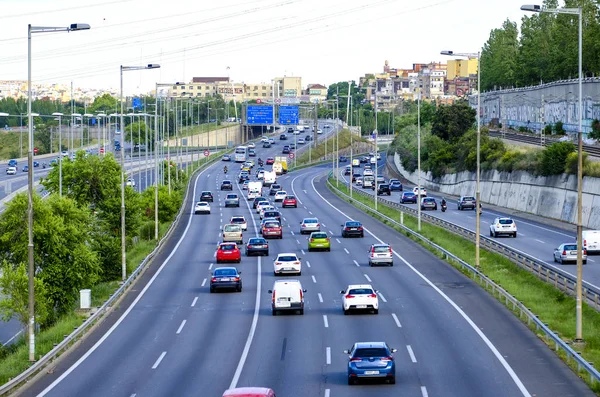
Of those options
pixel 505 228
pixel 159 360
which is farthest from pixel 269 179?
pixel 159 360

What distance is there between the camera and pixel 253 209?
4018 inches

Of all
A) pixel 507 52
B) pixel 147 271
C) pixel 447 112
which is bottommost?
pixel 147 271

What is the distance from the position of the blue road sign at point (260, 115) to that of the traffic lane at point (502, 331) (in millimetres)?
122975

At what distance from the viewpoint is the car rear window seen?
29.4m

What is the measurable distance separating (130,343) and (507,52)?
139 metres

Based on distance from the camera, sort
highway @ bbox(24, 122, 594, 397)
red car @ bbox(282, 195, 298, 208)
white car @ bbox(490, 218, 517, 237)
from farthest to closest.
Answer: red car @ bbox(282, 195, 298, 208) < white car @ bbox(490, 218, 517, 237) < highway @ bbox(24, 122, 594, 397)

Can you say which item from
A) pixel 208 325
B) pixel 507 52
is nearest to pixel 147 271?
pixel 208 325

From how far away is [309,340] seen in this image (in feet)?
123

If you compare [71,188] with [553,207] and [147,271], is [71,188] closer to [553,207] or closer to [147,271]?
[147,271]

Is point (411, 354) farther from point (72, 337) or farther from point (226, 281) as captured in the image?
point (226, 281)

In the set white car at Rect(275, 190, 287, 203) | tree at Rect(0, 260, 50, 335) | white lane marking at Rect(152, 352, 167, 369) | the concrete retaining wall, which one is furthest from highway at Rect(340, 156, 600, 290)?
tree at Rect(0, 260, 50, 335)

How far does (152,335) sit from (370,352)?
1280 centimetres

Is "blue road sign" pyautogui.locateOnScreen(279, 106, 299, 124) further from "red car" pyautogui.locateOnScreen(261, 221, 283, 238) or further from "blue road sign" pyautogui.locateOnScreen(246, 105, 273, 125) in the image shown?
"red car" pyautogui.locateOnScreen(261, 221, 283, 238)

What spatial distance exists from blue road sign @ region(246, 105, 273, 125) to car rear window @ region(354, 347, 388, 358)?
157818mm
